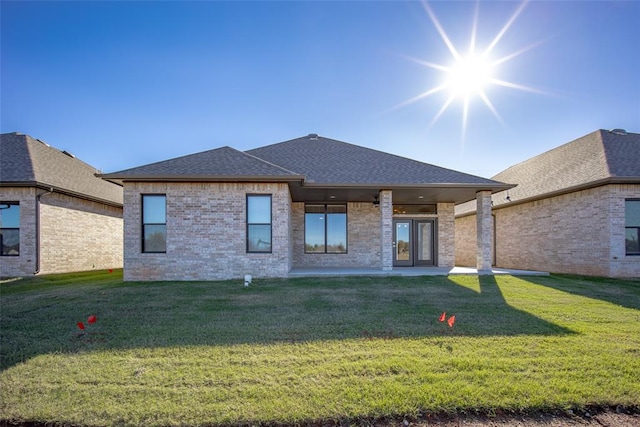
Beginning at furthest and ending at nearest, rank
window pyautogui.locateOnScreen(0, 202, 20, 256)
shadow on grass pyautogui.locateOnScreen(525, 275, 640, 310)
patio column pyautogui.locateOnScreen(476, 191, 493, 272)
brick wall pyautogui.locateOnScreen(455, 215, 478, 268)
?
brick wall pyautogui.locateOnScreen(455, 215, 478, 268)
patio column pyautogui.locateOnScreen(476, 191, 493, 272)
window pyautogui.locateOnScreen(0, 202, 20, 256)
shadow on grass pyautogui.locateOnScreen(525, 275, 640, 310)

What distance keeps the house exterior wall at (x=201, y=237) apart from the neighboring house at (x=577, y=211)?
11141mm

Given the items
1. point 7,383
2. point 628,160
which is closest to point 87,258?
point 7,383

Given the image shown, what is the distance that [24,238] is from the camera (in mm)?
11109

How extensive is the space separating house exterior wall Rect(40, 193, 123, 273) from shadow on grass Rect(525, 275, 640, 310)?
17027 millimetres

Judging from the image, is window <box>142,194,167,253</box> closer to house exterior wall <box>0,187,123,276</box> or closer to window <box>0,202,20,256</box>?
house exterior wall <box>0,187,123,276</box>

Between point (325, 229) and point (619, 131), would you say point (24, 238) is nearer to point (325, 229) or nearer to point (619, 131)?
point (325, 229)

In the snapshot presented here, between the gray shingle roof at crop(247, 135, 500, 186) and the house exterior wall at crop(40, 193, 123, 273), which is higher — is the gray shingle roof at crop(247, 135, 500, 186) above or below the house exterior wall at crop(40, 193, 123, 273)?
above

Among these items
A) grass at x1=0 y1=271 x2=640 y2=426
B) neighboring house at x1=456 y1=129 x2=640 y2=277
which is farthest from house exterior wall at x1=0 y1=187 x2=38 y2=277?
neighboring house at x1=456 y1=129 x2=640 y2=277

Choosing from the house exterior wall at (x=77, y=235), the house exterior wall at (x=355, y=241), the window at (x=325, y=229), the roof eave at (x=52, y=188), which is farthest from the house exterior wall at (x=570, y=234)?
the house exterior wall at (x=77, y=235)

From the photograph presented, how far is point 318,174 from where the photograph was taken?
37.7 ft

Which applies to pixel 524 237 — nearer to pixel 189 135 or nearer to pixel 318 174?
pixel 318 174

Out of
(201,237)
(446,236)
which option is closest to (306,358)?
(201,237)

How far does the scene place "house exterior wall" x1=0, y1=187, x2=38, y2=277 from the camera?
11.1 m

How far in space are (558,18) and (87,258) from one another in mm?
19419
